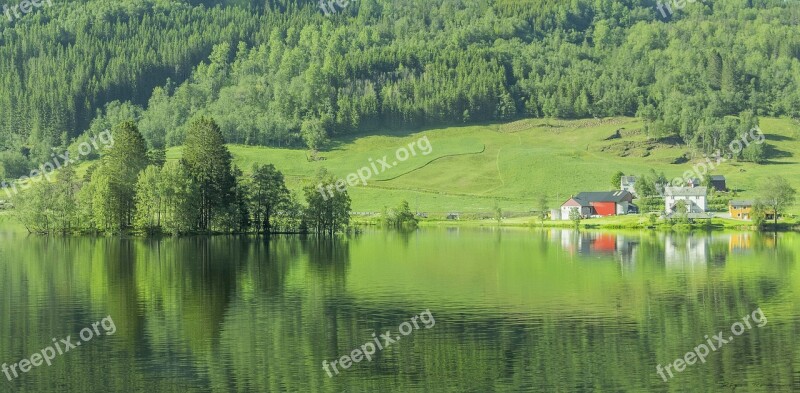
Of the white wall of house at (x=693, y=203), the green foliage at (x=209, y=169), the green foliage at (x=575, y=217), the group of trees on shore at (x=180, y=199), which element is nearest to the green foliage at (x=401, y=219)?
the group of trees on shore at (x=180, y=199)

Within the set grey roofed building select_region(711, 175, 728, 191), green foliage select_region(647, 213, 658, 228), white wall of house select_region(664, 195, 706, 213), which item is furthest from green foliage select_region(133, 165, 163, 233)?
grey roofed building select_region(711, 175, 728, 191)

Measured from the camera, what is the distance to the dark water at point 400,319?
40844mm

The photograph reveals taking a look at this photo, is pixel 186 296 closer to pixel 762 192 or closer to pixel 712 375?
pixel 712 375

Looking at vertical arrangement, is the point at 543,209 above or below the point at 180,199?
below

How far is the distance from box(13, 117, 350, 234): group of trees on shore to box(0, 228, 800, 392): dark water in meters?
29.0

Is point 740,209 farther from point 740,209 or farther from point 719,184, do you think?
point 719,184

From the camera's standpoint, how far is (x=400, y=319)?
178 ft

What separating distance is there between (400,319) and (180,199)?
3070 inches

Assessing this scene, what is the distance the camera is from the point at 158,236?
427 ft

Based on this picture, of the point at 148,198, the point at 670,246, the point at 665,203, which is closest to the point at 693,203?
the point at 665,203

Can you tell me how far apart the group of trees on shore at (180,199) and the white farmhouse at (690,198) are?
6573 cm

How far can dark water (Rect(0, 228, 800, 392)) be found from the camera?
4084 cm

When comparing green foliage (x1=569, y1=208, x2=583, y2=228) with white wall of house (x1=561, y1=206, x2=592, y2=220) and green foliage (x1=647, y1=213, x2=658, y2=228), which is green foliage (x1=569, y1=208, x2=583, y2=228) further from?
green foliage (x1=647, y1=213, x2=658, y2=228)

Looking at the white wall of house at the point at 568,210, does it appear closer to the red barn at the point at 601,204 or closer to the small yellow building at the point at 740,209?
the red barn at the point at 601,204
